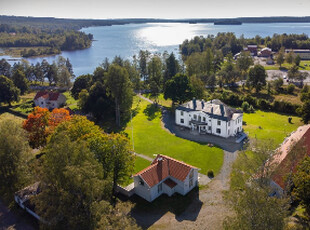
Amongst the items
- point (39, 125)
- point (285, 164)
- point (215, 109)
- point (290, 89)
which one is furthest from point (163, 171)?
point (290, 89)

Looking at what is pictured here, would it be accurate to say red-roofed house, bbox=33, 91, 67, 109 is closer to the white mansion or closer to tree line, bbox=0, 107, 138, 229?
the white mansion

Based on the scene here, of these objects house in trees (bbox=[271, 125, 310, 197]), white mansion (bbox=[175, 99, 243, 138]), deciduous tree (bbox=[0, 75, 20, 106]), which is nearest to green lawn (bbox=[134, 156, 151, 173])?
white mansion (bbox=[175, 99, 243, 138])

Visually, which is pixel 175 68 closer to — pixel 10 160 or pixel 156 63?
pixel 156 63

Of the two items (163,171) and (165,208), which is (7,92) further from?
(165,208)

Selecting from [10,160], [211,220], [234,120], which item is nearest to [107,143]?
[10,160]

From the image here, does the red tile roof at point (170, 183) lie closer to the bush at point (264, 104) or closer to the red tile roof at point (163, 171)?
the red tile roof at point (163, 171)

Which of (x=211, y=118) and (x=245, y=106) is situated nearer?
(x=211, y=118)

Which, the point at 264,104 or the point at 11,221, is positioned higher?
the point at 11,221
